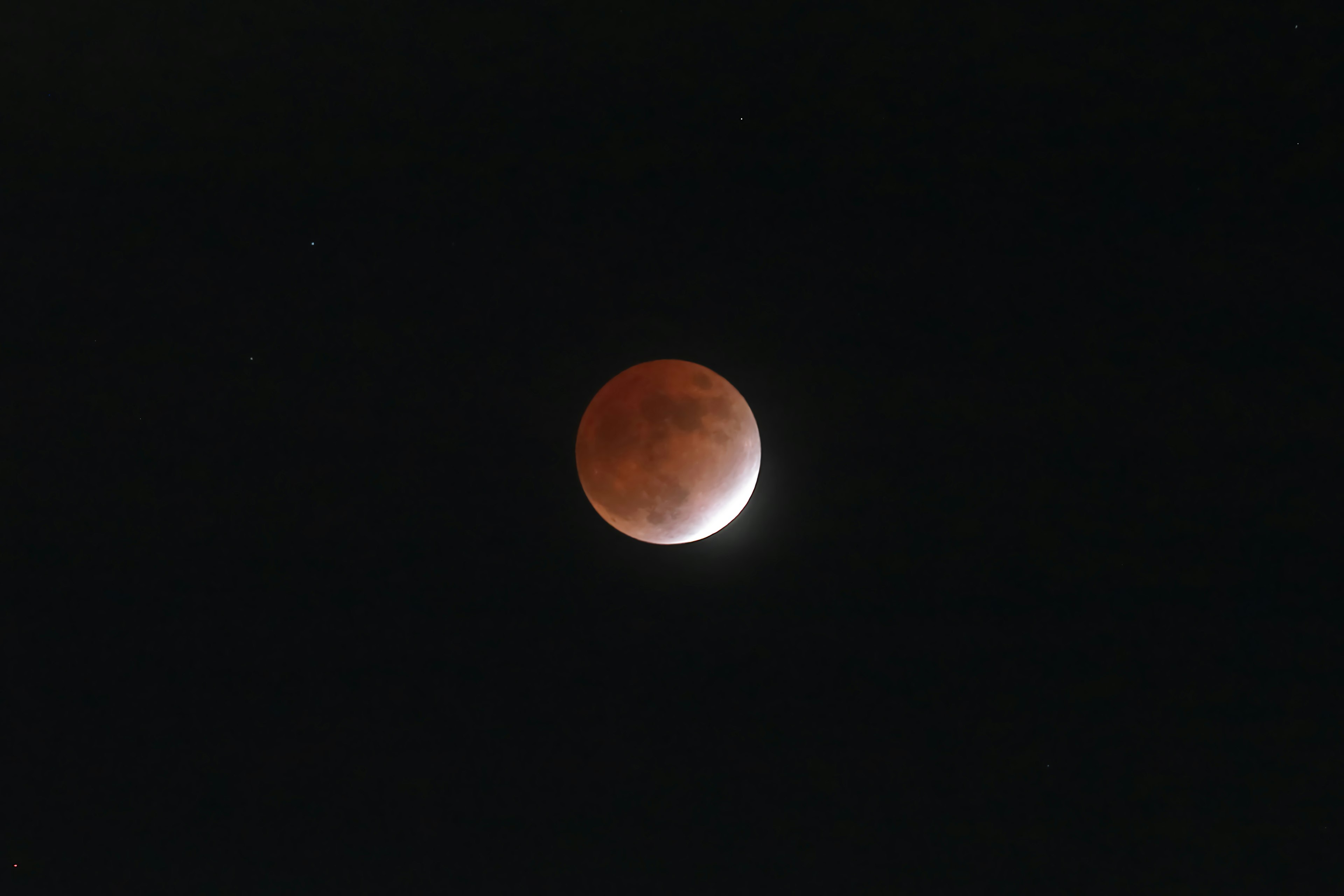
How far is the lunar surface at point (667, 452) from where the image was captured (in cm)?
448

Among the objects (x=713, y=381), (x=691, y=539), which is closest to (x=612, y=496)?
(x=691, y=539)

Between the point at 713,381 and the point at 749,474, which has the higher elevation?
the point at 713,381

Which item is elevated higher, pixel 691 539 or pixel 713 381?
pixel 713 381

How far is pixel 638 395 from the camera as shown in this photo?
4.57 metres

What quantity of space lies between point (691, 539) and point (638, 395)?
97cm

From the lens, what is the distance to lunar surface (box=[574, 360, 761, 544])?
177 inches

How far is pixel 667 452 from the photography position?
4461 millimetres

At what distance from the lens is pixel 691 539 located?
4.80 m

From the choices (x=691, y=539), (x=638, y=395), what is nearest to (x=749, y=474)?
(x=691, y=539)

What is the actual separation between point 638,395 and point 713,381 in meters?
0.50

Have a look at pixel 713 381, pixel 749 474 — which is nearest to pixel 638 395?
pixel 713 381

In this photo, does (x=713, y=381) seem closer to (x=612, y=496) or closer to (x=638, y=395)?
(x=638, y=395)

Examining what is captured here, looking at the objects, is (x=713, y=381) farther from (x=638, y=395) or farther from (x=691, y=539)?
(x=691, y=539)

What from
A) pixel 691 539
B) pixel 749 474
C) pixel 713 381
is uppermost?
pixel 713 381
